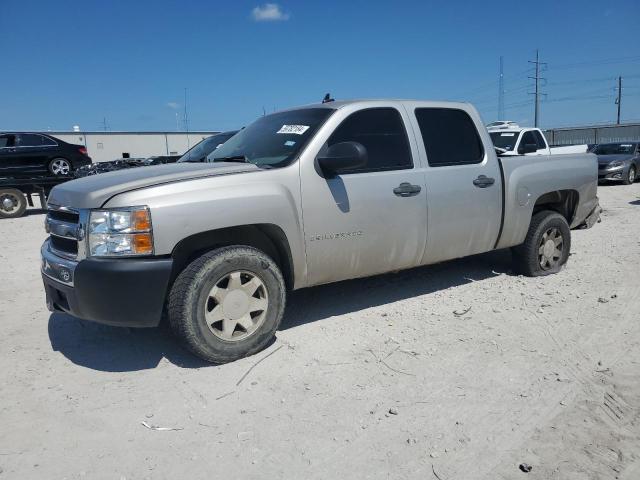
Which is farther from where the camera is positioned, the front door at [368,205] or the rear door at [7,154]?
the rear door at [7,154]

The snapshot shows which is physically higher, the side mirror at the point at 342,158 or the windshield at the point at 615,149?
the side mirror at the point at 342,158

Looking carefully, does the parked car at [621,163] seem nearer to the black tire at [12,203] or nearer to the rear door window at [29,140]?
the rear door window at [29,140]

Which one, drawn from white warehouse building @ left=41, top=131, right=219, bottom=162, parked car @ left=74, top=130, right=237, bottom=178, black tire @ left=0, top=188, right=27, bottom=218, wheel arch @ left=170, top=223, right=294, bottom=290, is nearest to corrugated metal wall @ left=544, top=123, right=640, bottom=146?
white warehouse building @ left=41, top=131, right=219, bottom=162

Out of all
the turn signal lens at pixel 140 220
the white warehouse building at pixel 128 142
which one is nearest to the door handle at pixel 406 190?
the turn signal lens at pixel 140 220

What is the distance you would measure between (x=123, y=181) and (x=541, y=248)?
14.5 ft

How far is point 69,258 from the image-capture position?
341cm

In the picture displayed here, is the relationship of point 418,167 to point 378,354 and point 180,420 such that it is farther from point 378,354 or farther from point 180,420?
point 180,420

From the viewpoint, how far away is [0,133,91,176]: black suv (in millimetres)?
12969

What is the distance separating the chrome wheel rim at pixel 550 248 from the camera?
565 cm

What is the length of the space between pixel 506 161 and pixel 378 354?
2.63 m

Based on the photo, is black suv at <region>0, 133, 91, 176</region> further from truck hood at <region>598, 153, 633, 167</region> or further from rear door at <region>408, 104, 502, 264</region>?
truck hood at <region>598, 153, 633, 167</region>

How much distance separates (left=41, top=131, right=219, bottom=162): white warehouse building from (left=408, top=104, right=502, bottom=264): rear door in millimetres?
37823

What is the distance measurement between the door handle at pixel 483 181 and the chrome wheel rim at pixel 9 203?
1196 centimetres

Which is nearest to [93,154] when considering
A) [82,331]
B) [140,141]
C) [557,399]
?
[140,141]
